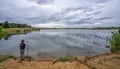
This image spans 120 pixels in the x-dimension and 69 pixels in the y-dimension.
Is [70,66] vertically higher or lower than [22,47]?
lower

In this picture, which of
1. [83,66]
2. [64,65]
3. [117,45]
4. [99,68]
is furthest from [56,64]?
[117,45]

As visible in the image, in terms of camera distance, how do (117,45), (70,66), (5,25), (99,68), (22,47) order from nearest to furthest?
1. (70,66)
2. (99,68)
3. (22,47)
4. (117,45)
5. (5,25)

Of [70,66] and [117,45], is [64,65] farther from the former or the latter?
[117,45]

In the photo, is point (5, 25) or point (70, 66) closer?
point (70, 66)

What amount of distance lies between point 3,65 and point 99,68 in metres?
9.45

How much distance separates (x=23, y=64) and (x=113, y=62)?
10052 millimetres

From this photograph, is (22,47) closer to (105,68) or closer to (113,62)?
(105,68)

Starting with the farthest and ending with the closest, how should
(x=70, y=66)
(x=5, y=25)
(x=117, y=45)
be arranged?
(x=5, y=25) → (x=117, y=45) → (x=70, y=66)

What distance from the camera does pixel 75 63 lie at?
15.2m

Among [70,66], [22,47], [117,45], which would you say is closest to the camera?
[70,66]

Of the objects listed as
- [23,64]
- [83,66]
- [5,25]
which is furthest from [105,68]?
[5,25]

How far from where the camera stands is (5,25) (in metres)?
110

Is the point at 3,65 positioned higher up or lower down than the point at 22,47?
lower down

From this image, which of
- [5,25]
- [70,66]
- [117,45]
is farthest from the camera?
[5,25]
